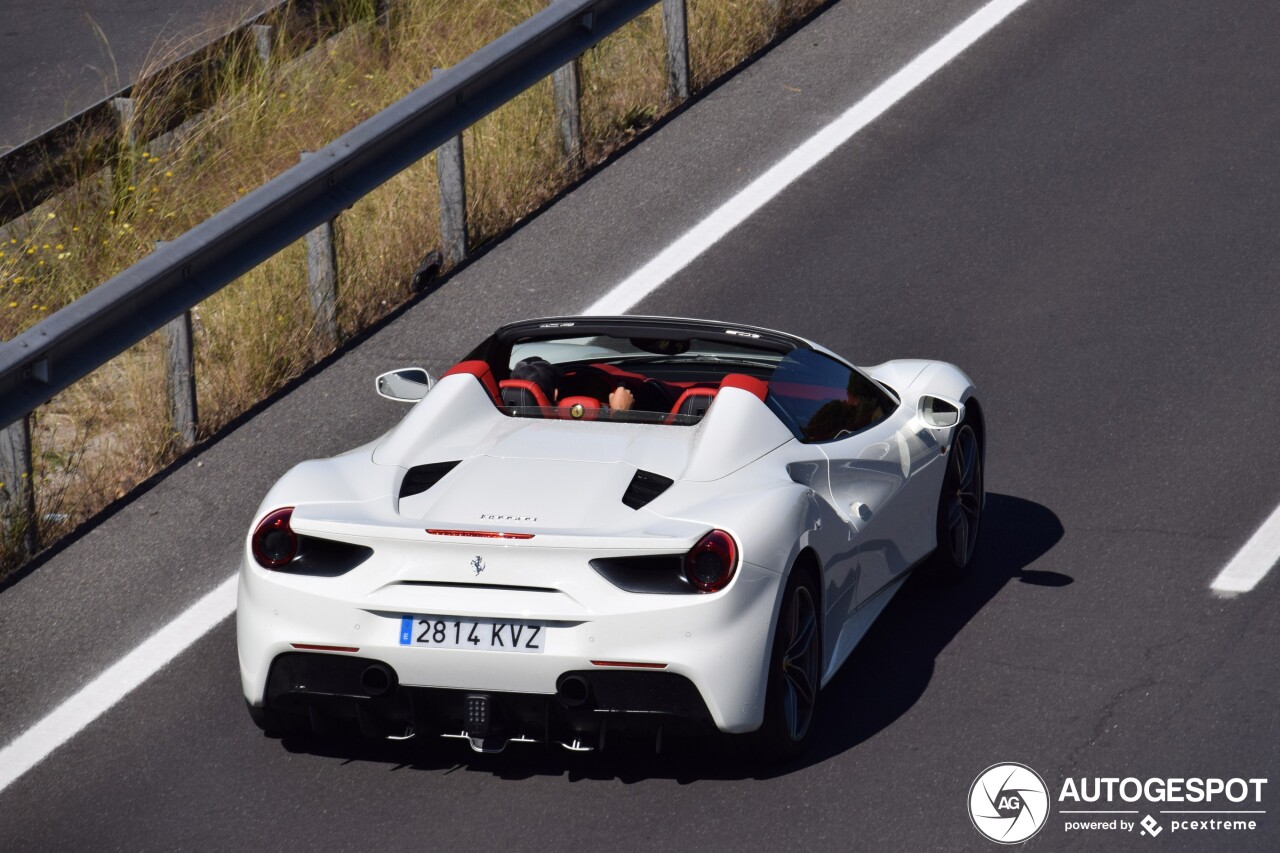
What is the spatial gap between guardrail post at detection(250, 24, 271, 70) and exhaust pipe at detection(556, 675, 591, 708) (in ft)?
29.7

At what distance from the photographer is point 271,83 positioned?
44.9 ft

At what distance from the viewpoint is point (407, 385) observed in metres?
7.41

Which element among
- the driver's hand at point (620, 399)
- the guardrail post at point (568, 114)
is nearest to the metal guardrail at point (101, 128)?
the guardrail post at point (568, 114)

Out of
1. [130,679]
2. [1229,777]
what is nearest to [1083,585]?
[1229,777]

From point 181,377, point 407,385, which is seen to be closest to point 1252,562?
point 407,385

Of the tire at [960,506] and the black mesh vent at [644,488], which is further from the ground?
the black mesh vent at [644,488]

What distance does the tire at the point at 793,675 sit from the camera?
592cm

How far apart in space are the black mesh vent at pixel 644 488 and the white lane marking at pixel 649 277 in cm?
223

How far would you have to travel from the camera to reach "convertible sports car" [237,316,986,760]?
5699 millimetres

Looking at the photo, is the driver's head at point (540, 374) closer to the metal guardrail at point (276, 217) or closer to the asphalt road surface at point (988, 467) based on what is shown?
the asphalt road surface at point (988, 467)

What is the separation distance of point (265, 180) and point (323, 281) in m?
2.75

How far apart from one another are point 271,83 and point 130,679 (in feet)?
24.2

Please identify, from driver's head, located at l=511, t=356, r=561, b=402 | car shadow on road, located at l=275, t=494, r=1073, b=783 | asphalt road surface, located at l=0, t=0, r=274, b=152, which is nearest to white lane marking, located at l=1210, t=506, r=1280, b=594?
car shadow on road, located at l=275, t=494, r=1073, b=783

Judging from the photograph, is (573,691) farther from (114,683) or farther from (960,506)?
(960,506)
